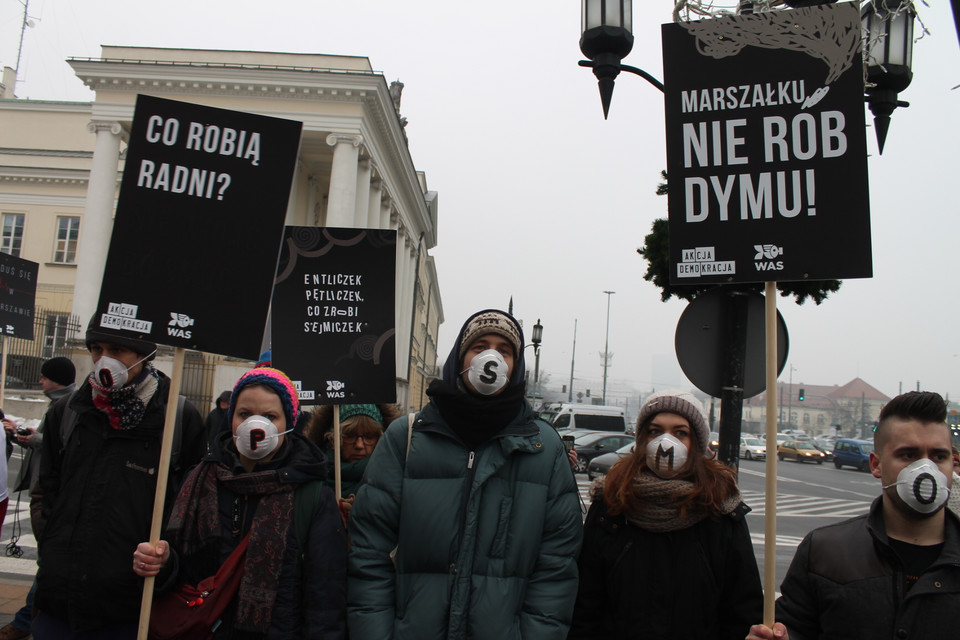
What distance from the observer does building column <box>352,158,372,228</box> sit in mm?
31062

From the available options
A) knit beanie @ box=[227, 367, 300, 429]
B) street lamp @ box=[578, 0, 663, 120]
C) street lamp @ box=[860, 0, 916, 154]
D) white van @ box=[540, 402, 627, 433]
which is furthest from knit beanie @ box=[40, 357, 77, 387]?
white van @ box=[540, 402, 627, 433]

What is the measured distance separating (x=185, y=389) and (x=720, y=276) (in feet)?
79.7

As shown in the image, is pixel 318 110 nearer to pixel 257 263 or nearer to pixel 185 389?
pixel 185 389

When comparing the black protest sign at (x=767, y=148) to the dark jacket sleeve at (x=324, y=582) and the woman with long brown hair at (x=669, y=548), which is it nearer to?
the woman with long brown hair at (x=669, y=548)

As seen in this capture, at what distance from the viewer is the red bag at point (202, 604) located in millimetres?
2910

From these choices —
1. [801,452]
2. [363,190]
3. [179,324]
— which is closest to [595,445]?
[363,190]

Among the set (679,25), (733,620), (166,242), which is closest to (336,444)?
(166,242)

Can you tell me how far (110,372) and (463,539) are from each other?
176 cm

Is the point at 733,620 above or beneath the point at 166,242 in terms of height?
beneath

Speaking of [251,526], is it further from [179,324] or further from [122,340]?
[122,340]

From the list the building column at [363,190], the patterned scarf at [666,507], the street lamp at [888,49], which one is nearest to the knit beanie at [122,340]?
the patterned scarf at [666,507]

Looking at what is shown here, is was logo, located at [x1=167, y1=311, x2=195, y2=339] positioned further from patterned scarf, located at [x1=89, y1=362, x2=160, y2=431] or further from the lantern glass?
the lantern glass

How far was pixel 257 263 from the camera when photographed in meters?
3.40

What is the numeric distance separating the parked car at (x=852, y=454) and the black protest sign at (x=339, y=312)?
117 ft
